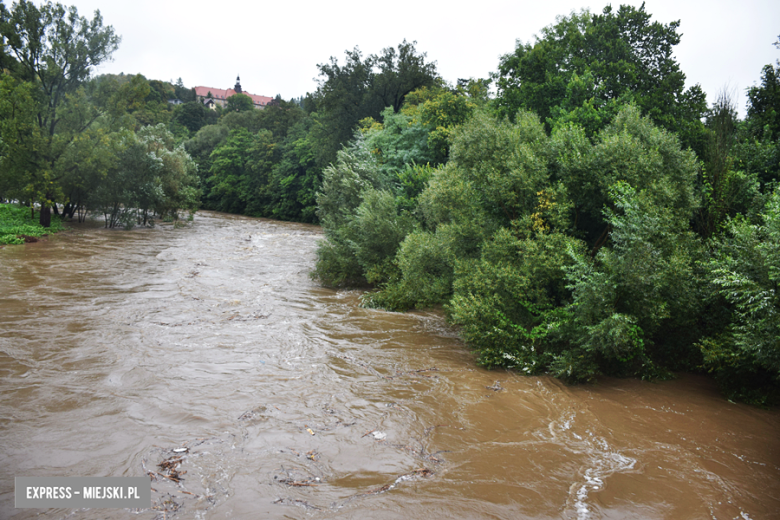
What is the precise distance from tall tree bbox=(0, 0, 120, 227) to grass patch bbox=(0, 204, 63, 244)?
3.28 feet

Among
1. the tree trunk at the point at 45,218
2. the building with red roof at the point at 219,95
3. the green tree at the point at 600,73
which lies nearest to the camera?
the green tree at the point at 600,73

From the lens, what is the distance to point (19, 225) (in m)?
26.9

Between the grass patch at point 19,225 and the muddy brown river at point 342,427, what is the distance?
13944 millimetres

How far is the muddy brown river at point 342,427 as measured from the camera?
19.2 feet

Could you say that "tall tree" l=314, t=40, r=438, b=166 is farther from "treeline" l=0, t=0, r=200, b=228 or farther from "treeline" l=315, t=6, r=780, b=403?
"treeline" l=315, t=6, r=780, b=403

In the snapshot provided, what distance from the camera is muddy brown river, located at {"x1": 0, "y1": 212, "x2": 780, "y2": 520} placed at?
5.84m

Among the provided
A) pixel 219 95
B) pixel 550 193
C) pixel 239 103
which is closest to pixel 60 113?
pixel 550 193

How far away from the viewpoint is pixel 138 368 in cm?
987

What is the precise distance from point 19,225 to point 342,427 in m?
28.7

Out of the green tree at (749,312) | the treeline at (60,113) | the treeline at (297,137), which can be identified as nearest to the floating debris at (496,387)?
the green tree at (749,312)

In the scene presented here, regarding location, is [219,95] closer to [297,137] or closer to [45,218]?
[297,137]

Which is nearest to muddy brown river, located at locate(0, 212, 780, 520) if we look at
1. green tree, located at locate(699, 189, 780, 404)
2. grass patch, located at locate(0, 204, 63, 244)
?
green tree, located at locate(699, 189, 780, 404)

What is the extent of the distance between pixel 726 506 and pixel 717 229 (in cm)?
734

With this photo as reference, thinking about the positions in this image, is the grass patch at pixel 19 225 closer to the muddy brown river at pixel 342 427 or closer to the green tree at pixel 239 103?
the muddy brown river at pixel 342 427
